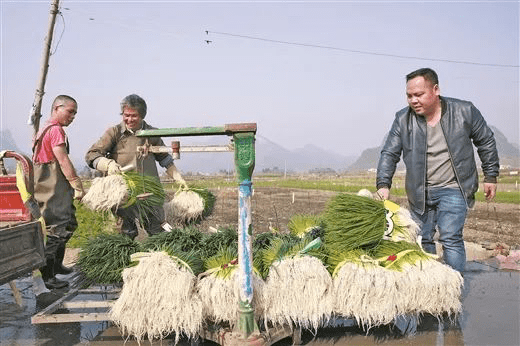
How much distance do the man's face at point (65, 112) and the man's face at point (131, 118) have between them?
18.2 inches

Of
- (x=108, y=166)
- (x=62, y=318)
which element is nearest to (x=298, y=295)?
(x=62, y=318)

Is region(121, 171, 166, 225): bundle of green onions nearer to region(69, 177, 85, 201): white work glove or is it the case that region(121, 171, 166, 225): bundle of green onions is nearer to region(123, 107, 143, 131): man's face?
region(69, 177, 85, 201): white work glove

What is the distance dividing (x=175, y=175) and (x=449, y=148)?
8.40 feet

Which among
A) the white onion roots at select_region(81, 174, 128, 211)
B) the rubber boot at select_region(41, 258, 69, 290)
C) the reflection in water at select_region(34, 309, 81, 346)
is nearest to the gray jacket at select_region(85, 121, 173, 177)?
the white onion roots at select_region(81, 174, 128, 211)

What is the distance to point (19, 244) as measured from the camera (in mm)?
2867

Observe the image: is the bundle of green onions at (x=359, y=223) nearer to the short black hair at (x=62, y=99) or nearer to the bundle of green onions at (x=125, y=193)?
the bundle of green onions at (x=125, y=193)

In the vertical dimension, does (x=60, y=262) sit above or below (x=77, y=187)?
below

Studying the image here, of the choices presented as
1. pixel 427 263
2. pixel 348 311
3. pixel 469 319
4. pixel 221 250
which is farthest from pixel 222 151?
pixel 469 319

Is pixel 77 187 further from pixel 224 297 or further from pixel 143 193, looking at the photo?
pixel 224 297

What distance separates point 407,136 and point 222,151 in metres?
1.75

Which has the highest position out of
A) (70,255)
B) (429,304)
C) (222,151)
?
(222,151)

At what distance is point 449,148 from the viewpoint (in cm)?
344

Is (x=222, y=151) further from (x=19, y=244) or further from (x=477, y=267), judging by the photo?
(x=477, y=267)

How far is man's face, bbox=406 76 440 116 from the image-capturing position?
3355mm
